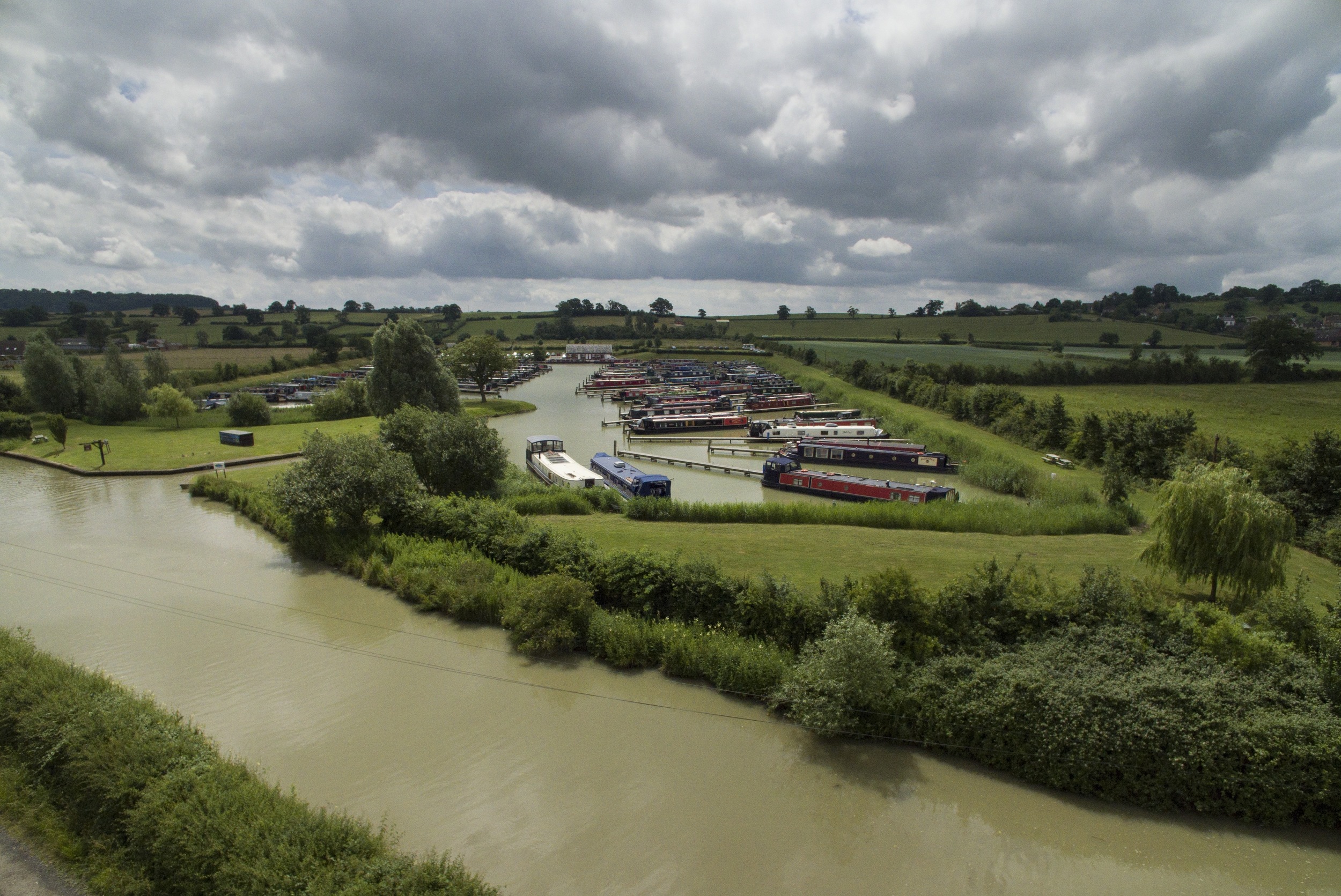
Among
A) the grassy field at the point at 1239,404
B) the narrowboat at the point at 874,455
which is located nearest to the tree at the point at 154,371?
the narrowboat at the point at 874,455

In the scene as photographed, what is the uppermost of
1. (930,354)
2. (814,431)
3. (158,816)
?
(930,354)

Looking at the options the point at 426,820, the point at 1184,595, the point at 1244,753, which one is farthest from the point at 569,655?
the point at 1184,595

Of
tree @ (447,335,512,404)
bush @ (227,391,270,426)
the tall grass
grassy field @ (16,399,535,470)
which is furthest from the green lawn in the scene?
tree @ (447,335,512,404)

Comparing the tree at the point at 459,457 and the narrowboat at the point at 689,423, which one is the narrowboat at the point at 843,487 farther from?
the narrowboat at the point at 689,423

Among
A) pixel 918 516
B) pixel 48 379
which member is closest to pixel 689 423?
pixel 918 516

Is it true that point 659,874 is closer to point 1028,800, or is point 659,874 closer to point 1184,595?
point 1028,800

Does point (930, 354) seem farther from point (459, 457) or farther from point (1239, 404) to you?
point (459, 457)
